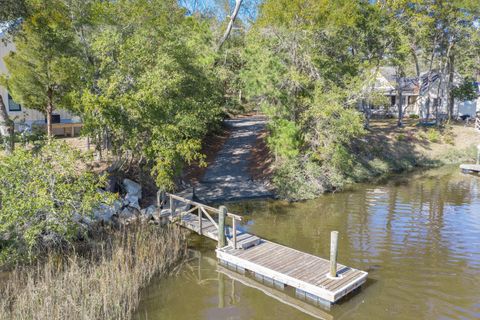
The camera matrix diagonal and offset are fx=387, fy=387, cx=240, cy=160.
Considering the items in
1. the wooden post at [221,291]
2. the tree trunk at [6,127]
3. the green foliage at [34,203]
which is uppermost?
the tree trunk at [6,127]

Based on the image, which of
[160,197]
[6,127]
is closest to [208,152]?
[160,197]

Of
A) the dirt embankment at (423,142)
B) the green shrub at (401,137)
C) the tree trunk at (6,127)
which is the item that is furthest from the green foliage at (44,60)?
the green shrub at (401,137)

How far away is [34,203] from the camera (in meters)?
10.3

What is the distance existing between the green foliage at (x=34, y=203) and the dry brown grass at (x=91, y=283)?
72 cm

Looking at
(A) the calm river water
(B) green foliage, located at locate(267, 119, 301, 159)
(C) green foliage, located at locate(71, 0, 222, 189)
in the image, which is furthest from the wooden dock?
(C) green foliage, located at locate(71, 0, 222, 189)

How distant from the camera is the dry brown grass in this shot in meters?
8.54

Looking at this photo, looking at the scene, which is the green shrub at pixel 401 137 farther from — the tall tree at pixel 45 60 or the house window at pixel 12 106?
the house window at pixel 12 106

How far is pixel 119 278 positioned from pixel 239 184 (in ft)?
41.5

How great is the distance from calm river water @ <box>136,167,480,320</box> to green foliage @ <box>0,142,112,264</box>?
123 inches

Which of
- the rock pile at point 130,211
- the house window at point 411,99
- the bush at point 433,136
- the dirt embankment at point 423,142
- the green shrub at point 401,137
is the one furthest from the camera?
the house window at point 411,99

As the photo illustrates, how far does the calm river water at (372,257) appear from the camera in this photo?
33.0 ft

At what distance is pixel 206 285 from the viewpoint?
11.5m

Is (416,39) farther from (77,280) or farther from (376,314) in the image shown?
(77,280)

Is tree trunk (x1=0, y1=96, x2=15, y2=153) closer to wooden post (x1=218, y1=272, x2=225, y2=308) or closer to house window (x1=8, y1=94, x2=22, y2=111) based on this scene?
wooden post (x1=218, y1=272, x2=225, y2=308)
